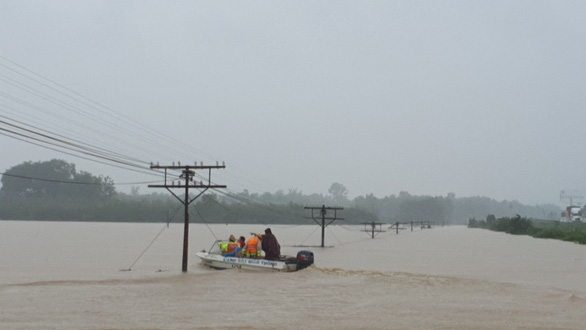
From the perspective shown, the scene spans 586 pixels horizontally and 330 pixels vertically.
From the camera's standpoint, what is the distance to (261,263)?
28.5 m

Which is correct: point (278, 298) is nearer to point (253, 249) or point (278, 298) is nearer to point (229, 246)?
point (253, 249)

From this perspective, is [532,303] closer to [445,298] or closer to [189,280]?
[445,298]

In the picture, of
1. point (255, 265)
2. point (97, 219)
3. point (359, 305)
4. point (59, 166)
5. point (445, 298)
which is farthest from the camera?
point (59, 166)

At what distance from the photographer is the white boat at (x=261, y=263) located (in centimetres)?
2838

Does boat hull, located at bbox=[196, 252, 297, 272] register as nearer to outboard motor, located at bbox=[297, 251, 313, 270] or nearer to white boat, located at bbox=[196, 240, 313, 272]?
white boat, located at bbox=[196, 240, 313, 272]

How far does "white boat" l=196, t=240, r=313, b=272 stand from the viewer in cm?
2838

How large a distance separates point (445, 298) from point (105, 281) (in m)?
13.3

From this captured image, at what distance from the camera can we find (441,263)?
1559 inches

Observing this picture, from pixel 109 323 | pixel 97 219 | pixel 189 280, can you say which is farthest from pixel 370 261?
pixel 97 219

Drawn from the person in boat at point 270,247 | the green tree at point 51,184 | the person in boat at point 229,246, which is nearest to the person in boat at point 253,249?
the person in boat at point 270,247

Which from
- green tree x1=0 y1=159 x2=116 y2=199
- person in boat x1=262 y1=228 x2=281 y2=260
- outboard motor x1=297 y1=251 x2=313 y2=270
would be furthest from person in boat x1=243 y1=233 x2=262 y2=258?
green tree x1=0 y1=159 x2=116 y2=199

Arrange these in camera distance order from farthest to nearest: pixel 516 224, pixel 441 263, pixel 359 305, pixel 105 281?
pixel 516 224
pixel 441 263
pixel 105 281
pixel 359 305

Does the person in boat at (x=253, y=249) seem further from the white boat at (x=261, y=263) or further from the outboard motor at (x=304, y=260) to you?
the outboard motor at (x=304, y=260)

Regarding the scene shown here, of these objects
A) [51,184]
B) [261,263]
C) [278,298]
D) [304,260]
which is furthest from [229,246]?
[51,184]
